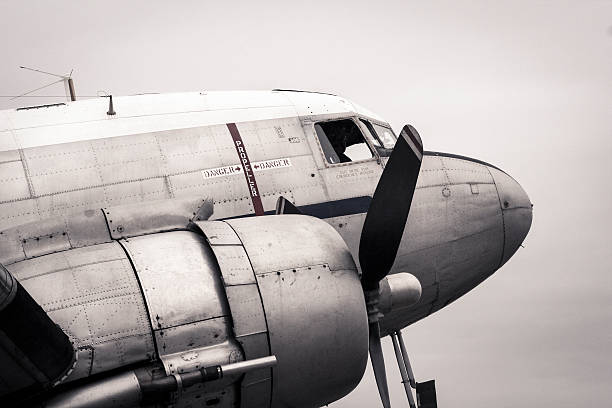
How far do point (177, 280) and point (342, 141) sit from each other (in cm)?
692

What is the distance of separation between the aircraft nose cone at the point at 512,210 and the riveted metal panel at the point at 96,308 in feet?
30.4

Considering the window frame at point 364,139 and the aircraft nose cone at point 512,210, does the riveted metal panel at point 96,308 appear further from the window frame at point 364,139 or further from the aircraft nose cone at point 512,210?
the aircraft nose cone at point 512,210

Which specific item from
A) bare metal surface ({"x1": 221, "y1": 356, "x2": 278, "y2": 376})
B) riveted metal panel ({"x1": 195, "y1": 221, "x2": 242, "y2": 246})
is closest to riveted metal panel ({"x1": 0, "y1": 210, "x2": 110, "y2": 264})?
riveted metal panel ({"x1": 195, "y1": 221, "x2": 242, "y2": 246})

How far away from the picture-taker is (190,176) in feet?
57.4

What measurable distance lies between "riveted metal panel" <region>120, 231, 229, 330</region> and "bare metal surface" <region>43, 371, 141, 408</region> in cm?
91

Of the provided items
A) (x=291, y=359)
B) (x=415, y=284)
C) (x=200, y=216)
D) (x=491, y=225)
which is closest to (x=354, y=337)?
(x=291, y=359)

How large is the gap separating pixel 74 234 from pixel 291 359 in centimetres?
416

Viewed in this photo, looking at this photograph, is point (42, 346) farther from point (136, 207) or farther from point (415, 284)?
point (415, 284)

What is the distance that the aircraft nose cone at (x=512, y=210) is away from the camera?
20172 millimetres

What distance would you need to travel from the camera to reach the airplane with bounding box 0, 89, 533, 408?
13234 millimetres

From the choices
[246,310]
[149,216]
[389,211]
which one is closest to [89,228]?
[149,216]

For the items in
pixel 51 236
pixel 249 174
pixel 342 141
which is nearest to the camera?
pixel 51 236

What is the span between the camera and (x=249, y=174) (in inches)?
706

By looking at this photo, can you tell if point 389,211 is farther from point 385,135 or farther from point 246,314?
point 385,135
